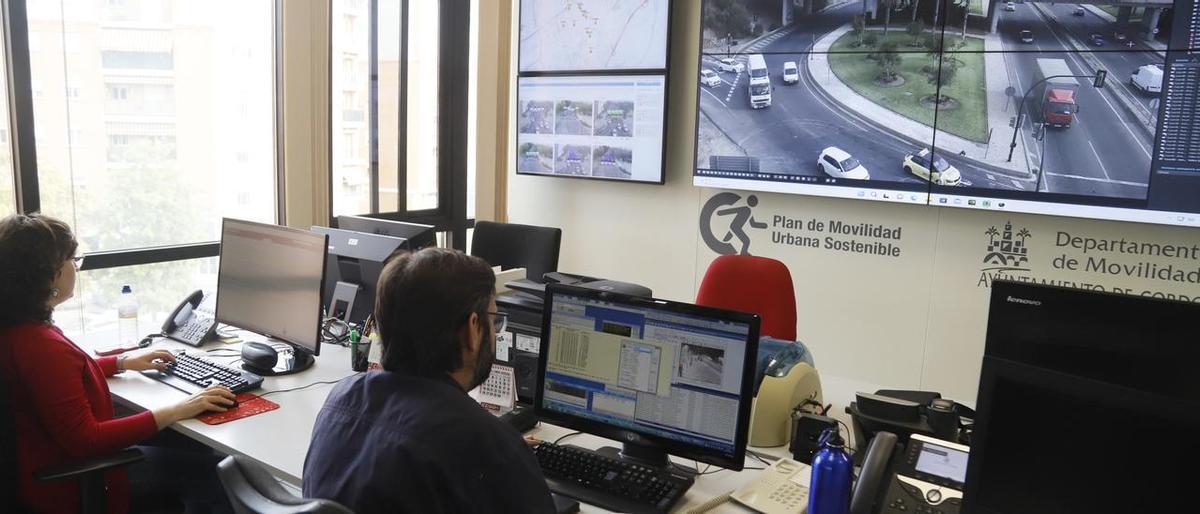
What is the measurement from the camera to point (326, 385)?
2.43 m

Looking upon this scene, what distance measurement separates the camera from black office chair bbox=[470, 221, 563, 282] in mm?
3775

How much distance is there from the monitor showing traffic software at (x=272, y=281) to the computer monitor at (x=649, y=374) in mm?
878

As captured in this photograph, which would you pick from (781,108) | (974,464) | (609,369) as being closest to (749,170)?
(781,108)

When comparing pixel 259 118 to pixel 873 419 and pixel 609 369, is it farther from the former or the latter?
pixel 873 419

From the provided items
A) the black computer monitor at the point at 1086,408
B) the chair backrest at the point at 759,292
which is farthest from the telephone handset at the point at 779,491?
the chair backrest at the point at 759,292

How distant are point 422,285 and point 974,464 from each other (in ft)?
3.05

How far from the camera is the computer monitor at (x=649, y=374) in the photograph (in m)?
Answer: 1.71

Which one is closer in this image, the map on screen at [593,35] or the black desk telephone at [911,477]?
the black desk telephone at [911,477]

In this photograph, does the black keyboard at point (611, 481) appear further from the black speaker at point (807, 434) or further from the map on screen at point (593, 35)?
the map on screen at point (593, 35)

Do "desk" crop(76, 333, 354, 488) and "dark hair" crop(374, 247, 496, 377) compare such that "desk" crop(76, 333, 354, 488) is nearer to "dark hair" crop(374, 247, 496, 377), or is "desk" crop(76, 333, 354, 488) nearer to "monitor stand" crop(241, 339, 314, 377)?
"monitor stand" crop(241, 339, 314, 377)

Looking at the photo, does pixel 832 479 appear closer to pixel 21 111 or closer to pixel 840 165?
pixel 840 165

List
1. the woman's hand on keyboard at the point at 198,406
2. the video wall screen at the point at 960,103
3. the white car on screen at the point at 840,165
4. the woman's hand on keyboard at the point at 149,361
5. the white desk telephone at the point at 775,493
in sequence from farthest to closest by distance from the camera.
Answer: the white car on screen at the point at 840,165, the video wall screen at the point at 960,103, the woman's hand on keyboard at the point at 149,361, the woman's hand on keyboard at the point at 198,406, the white desk telephone at the point at 775,493

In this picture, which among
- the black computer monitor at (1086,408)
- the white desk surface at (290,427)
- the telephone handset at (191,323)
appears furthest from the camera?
the telephone handset at (191,323)

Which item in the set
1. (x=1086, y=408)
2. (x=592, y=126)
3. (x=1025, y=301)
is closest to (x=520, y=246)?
(x=592, y=126)
